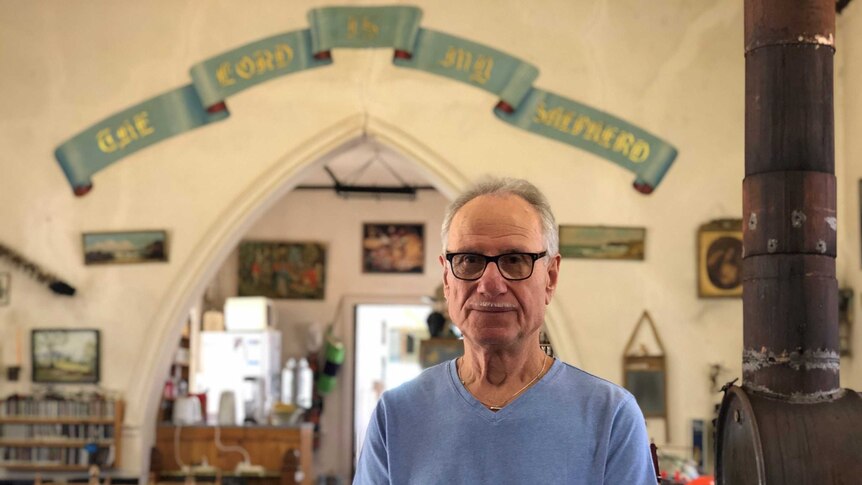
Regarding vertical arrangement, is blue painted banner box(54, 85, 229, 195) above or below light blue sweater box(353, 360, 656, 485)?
above

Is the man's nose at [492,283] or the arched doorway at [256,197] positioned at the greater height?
the arched doorway at [256,197]

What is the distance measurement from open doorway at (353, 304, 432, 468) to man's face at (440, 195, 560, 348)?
1293 cm

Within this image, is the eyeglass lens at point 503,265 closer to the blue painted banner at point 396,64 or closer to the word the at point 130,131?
the blue painted banner at point 396,64

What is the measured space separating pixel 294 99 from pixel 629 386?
3135 millimetres

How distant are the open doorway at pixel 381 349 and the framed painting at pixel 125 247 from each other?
6546 mm

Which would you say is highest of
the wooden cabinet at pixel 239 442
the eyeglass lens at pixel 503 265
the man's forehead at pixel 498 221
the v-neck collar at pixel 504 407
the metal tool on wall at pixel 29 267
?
the metal tool on wall at pixel 29 267

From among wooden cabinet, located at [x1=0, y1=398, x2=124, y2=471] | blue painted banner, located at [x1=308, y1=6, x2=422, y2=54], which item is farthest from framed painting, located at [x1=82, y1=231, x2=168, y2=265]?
blue painted banner, located at [x1=308, y1=6, x2=422, y2=54]

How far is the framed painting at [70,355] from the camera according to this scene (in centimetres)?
872

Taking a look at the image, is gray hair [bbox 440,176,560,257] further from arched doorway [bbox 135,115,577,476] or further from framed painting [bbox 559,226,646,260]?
arched doorway [bbox 135,115,577,476]

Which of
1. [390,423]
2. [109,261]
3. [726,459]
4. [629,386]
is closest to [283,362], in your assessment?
[109,261]

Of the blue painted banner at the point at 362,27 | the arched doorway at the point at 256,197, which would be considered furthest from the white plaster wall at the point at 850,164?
the blue painted banner at the point at 362,27

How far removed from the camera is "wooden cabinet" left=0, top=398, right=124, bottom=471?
28.2ft

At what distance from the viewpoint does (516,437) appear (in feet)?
7.05

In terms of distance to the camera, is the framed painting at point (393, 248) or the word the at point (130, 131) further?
the framed painting at point (393, 248)
